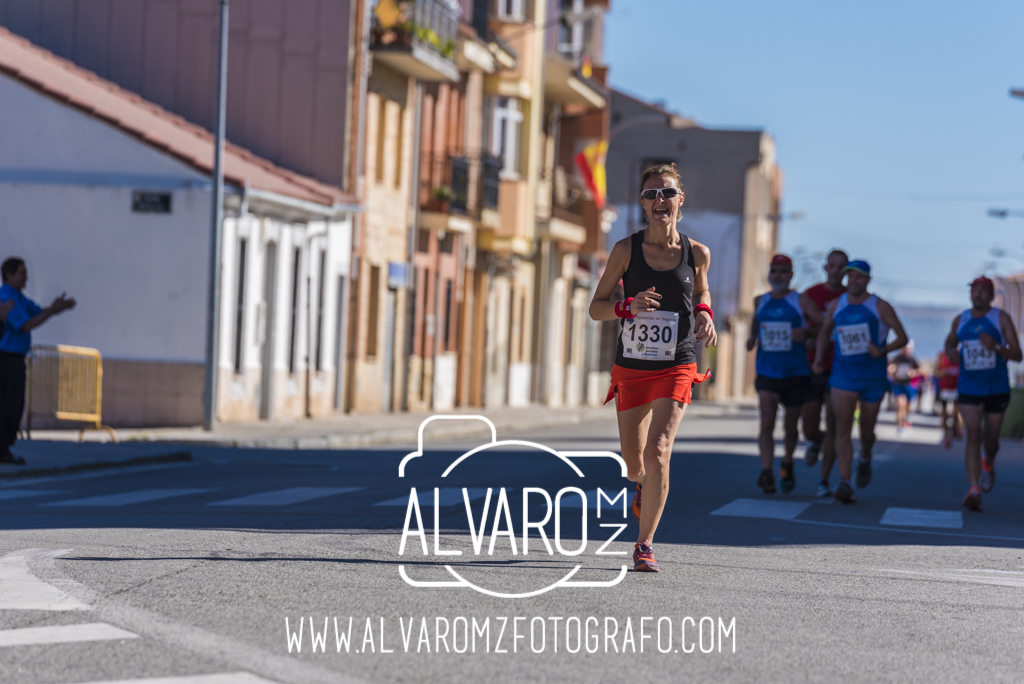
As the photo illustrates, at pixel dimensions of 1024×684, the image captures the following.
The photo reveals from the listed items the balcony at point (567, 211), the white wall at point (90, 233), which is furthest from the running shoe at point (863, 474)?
the balcony at point (567, 211)

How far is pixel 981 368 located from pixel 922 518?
1680 mm

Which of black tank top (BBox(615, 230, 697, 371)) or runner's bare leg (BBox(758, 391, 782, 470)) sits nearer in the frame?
black tank top (BBox(615, 230, 697, 371))

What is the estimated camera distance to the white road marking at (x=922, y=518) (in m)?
12.5

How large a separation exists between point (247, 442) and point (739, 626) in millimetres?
15113

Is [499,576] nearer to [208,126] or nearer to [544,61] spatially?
[208,126]

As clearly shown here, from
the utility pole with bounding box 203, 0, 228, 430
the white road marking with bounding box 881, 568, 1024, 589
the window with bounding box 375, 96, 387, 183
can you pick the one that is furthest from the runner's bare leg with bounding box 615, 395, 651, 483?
the window with bounding box 375, 96, 387, 183

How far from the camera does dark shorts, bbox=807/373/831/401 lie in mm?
14977

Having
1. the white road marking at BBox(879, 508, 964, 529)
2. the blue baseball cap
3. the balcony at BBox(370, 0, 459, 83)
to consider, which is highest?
the balcony at BBox(370, 0, 459, 83)

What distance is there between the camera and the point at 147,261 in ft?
80.7

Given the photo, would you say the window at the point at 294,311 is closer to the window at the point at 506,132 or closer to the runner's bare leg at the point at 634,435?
the window at the point at 506,132

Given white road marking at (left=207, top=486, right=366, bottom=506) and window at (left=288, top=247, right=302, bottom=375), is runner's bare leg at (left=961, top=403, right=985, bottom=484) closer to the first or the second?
white road marking at (left=207, top=486, right=366, bottom=506)

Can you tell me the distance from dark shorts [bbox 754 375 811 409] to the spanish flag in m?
31.0

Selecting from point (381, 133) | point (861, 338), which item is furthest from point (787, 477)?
point (381, 133)

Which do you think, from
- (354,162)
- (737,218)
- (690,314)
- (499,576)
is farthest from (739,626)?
(737,218)
